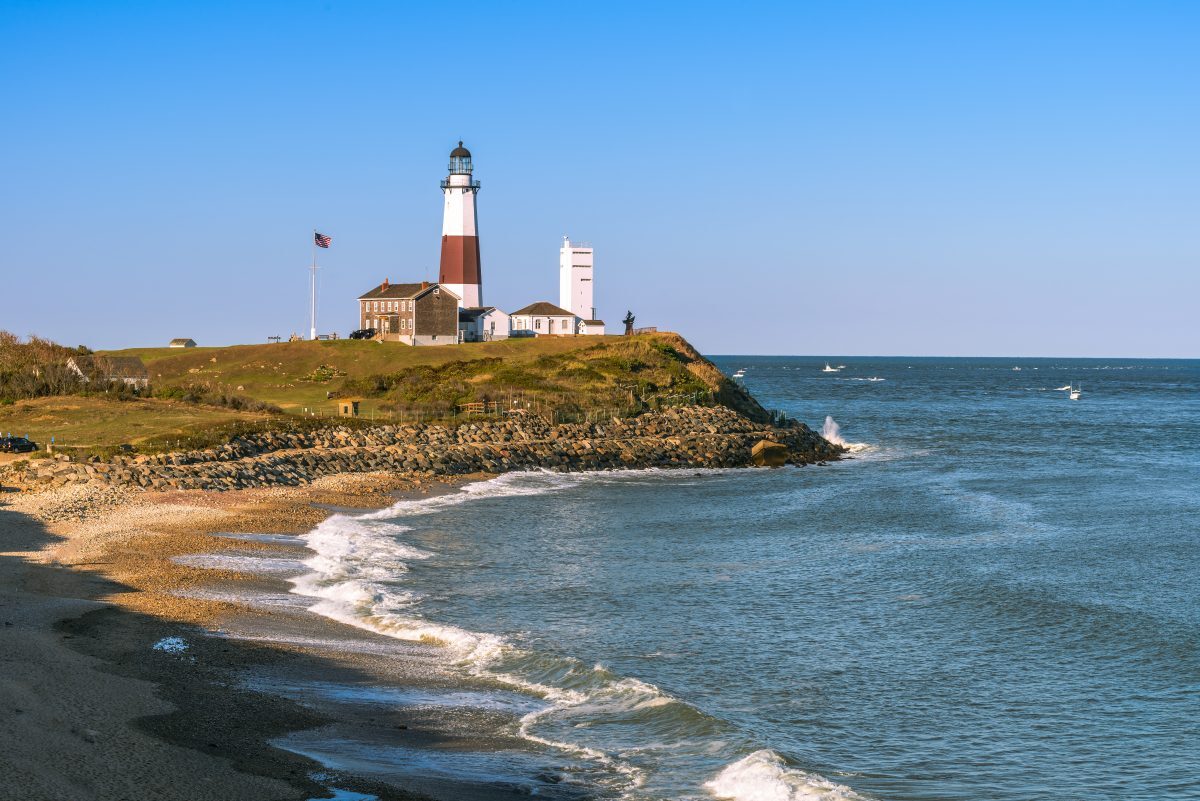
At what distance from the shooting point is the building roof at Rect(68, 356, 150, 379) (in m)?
60.9

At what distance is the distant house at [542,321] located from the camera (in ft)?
295

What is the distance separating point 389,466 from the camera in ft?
155

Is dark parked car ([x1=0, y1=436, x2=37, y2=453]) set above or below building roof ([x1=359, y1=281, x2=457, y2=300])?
below

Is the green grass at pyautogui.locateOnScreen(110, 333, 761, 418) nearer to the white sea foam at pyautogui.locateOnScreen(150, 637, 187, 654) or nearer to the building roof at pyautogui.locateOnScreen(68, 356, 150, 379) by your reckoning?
the building roof at pyautogui.locateOnScreen(68, 356, 150, 379)

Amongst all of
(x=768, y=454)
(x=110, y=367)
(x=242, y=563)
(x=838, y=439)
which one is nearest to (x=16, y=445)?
(x=242, y=563)

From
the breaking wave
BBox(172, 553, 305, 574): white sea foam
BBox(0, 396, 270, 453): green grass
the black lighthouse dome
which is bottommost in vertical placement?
the breaking wave

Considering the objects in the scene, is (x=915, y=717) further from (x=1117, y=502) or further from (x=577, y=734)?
(x=1117, y=502)

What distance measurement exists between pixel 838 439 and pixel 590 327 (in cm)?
2792

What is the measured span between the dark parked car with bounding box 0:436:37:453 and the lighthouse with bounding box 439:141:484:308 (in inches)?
1813

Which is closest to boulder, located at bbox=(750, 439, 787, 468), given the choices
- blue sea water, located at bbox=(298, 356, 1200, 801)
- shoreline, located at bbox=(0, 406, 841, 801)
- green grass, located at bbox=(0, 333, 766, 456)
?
green grass, located at bbox=(0, 333, 766, 456)

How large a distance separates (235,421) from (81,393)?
471 inches

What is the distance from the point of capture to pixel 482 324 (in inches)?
3415

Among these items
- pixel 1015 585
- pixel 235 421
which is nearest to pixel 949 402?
pixel 235 421

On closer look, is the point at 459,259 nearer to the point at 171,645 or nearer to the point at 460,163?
the point at 460,163
